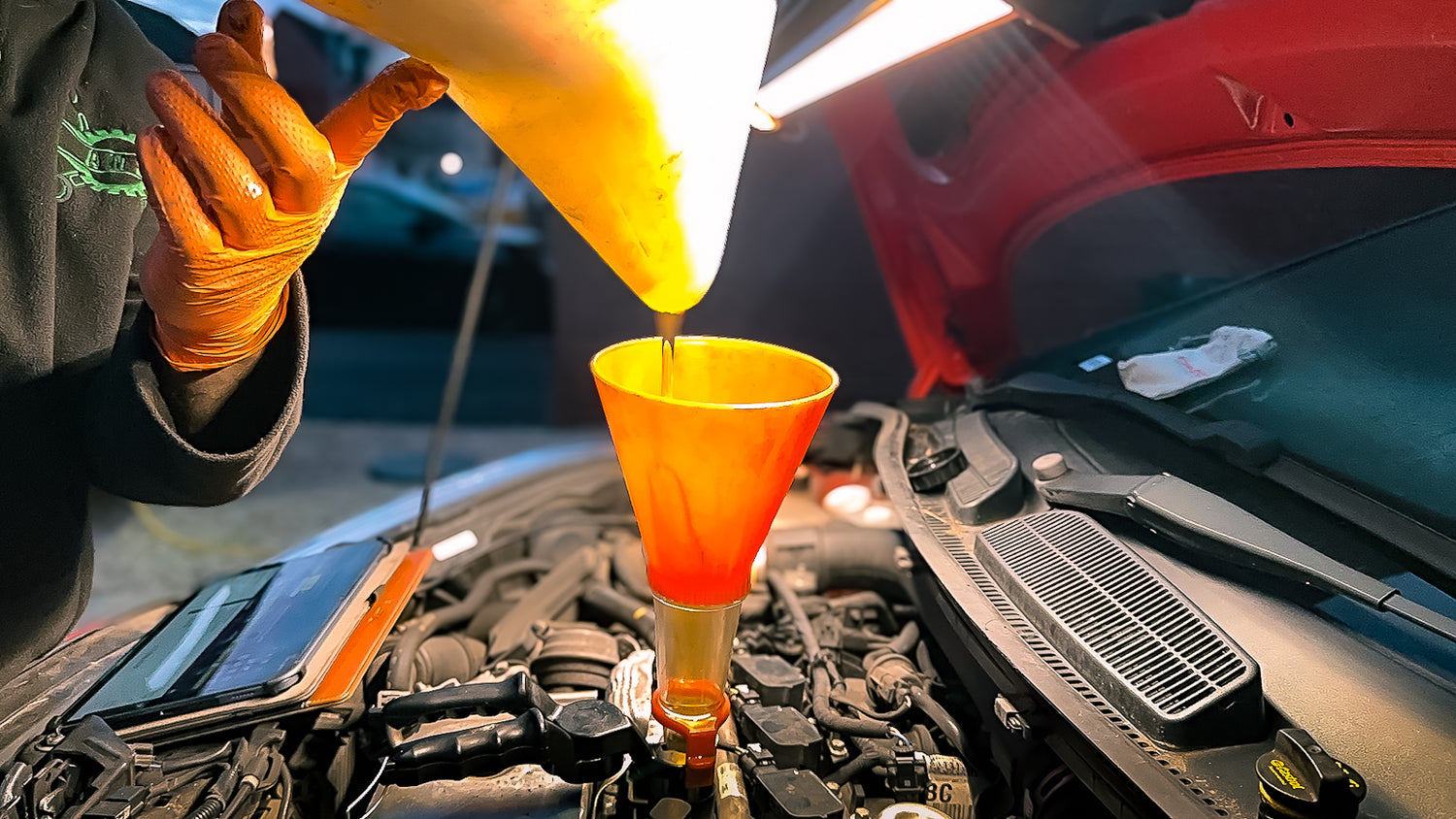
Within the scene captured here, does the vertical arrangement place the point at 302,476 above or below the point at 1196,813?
below

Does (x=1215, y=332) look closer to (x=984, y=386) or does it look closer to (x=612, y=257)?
(x=984, y=386)

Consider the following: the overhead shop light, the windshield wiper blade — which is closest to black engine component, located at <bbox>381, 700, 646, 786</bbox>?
the windshield wiper blade

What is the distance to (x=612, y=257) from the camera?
0.84m

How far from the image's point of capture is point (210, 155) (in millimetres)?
712

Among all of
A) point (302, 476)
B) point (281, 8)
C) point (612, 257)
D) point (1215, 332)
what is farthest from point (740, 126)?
point (302, 476)

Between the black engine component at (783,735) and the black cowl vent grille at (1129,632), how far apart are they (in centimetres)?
31

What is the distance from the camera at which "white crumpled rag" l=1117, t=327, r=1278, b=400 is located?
114 centimetres

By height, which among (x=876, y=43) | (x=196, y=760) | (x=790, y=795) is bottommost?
(x=790, y=795)

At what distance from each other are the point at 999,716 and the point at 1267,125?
0.85 meters

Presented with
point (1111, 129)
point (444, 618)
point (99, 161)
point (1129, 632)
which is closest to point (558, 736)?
point (444, 618)

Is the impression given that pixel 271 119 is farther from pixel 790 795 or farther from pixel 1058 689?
pixel 1058 689

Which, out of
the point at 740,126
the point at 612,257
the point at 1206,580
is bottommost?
the point at 1206,580

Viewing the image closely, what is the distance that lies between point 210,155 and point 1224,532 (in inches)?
43.4

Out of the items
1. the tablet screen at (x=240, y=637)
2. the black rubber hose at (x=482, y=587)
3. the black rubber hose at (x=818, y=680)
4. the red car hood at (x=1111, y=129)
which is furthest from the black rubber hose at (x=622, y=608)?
the red car hood at (x=1111, y=129)
